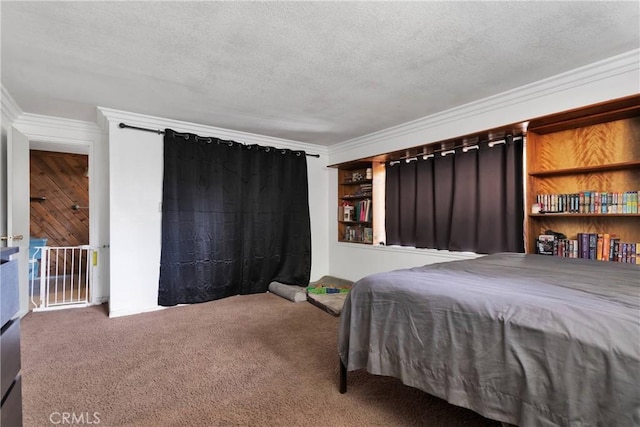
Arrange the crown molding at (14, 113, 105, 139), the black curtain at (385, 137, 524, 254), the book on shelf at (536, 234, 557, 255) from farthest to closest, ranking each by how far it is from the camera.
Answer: the crown molding at (14, 113, 105, 139) < the black curtain at (385, 137, 524, 254) < the book on shelf at (536, 234, 557, 255)

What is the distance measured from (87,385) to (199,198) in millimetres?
2392

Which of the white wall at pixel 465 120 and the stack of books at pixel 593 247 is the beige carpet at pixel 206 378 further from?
the stack of books at pixel 593 247

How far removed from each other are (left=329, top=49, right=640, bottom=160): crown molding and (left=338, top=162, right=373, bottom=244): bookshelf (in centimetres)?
66

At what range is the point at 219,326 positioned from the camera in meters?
3.13

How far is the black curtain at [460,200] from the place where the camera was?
3.08 meters

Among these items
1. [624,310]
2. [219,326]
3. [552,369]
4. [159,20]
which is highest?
[159,20]

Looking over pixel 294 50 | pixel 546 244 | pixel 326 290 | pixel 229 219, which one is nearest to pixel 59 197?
pixel 229 219

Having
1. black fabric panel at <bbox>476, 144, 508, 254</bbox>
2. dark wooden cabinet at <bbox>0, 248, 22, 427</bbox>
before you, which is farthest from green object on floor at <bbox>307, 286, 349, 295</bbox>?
dark wooden cabinet at <bbox>0, 248, 22, 427</bbox>

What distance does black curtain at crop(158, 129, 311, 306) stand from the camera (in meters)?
3.84

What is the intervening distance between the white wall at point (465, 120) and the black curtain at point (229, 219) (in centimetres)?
63

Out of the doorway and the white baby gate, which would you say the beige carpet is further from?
the doorway

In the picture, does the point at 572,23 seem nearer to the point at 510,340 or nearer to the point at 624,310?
the point at 624,310

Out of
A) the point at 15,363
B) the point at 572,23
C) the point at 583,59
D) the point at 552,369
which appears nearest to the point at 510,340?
the point at 552,369

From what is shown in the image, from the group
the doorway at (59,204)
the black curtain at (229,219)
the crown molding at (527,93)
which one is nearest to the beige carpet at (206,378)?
the black curtain at (229,219)
